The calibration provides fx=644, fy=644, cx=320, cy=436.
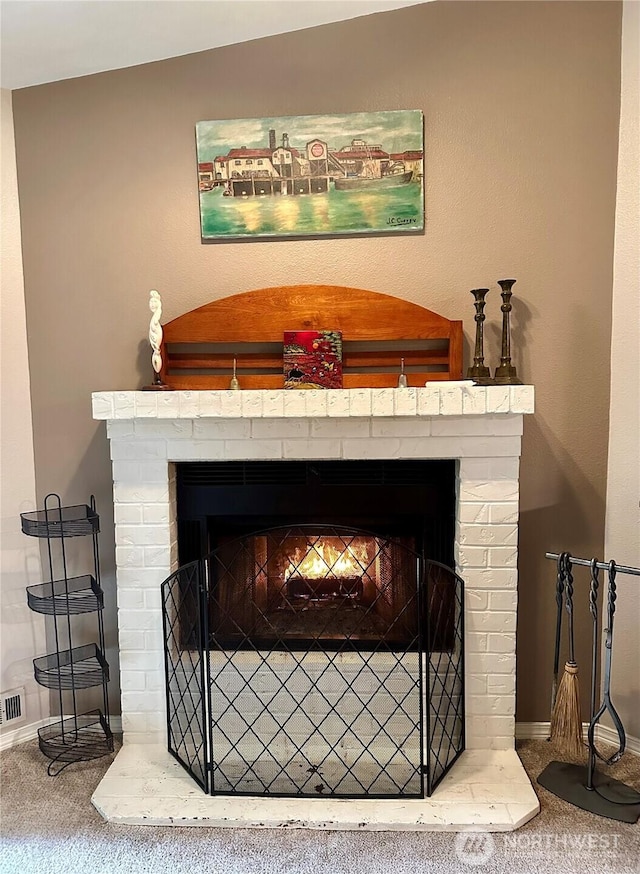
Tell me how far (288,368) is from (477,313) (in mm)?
644

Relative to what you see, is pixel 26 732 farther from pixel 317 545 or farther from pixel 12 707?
pixel 317 545

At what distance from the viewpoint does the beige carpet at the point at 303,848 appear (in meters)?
1.67

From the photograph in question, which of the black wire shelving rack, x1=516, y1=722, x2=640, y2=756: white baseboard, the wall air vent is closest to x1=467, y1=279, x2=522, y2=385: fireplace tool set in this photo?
x1=516, y1=722, x2=640, y2=756: white baseboard

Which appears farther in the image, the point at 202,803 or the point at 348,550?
the point at 348,550

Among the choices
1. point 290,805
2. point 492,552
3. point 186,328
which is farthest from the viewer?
point 186,328

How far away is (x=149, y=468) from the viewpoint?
2092 millimetres

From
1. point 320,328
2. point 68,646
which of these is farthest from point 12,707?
point 320,328

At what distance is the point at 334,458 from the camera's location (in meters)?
2.06

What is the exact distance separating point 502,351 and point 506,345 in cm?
5

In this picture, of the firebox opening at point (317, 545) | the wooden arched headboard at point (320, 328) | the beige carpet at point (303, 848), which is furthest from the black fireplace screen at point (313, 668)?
the wooden arched headboard at point (320, 328)

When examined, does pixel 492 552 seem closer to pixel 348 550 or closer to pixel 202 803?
pixel 348 550

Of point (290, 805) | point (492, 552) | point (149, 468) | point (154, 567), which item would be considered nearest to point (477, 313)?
point (492, 552)

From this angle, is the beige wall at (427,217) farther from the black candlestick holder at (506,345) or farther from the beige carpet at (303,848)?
the beige carpet at (303,848)

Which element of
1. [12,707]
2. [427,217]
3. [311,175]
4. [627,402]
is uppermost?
[311,175]
